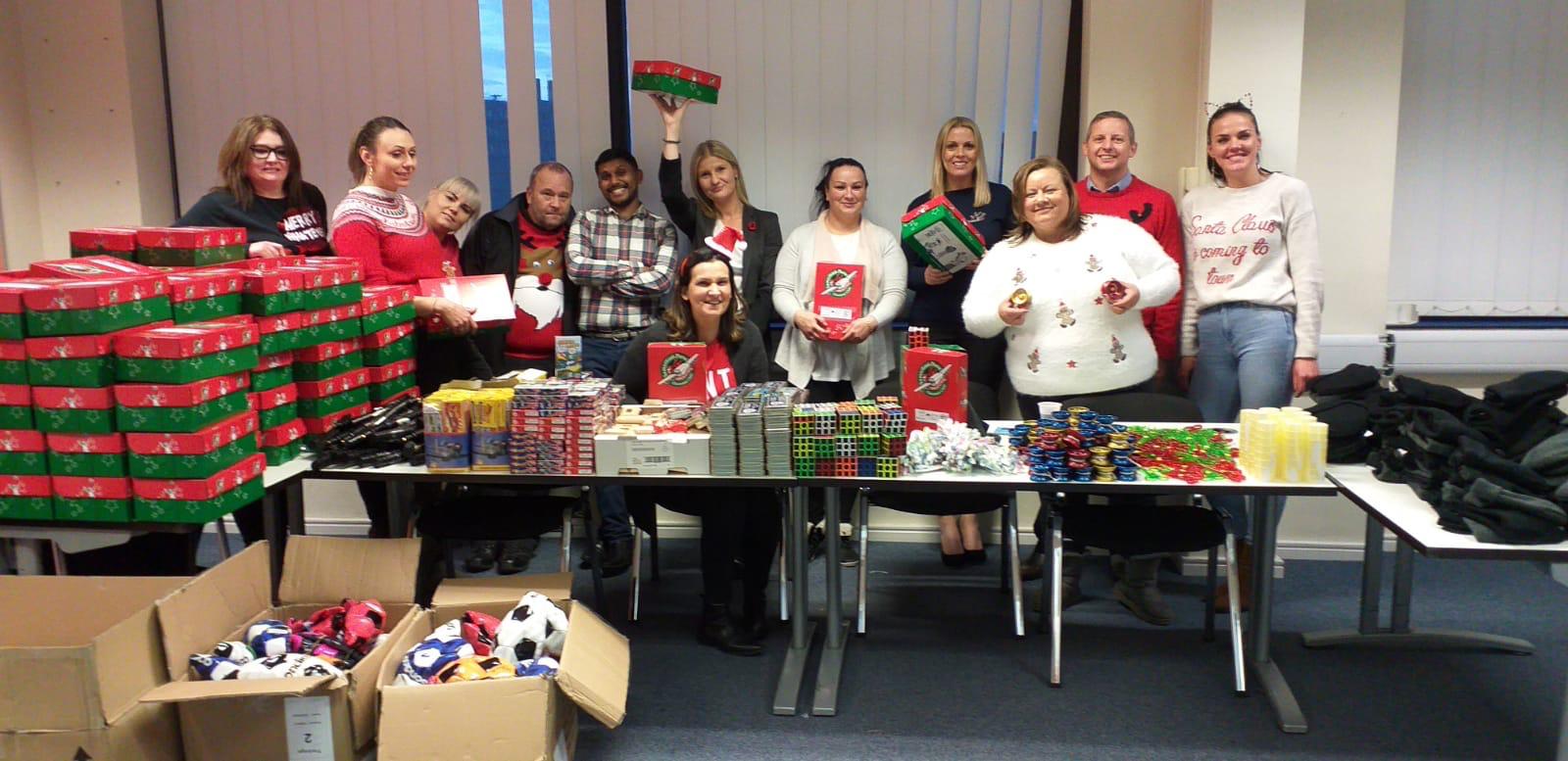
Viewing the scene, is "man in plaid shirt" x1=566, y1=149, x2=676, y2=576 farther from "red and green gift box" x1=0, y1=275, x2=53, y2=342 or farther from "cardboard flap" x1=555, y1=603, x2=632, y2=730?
"red and green gift box" x1=0, y1=275, x2=53, y2=342

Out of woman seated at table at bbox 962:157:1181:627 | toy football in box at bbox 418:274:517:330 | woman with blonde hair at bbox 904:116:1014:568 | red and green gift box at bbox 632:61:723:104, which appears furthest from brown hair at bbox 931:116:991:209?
toy football in box at bbox 418:274:517:330

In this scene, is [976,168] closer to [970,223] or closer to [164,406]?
[970,223]

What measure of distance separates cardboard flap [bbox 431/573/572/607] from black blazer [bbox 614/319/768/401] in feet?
2.33

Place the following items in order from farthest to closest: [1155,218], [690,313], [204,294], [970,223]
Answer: [970,223]
[1155,218]
[690,313]
[204,294]

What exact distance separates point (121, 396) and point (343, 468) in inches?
23.8

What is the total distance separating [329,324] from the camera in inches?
125

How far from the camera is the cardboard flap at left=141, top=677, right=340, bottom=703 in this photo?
2268 millimetres

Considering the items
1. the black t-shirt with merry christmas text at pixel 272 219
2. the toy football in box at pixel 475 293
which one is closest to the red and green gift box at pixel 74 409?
the black t-shirt with merry christmas text at pixel 272 219

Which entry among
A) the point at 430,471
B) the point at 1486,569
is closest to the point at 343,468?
the point at 430,471

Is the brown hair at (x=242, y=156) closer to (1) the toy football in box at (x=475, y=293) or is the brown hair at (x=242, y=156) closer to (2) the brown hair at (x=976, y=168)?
(1) the toy football in box at (x=475, y=293)

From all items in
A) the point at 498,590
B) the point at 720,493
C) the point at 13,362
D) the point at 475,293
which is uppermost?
the point at 475,293

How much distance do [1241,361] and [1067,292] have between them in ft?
2.54

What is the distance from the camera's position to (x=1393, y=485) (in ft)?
9.08

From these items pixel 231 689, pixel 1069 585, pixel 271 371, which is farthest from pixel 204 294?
pixel 1069 585
